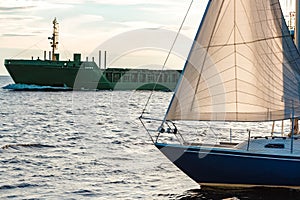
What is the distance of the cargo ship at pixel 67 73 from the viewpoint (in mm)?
105750

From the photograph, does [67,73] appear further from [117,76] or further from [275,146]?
[275,146]

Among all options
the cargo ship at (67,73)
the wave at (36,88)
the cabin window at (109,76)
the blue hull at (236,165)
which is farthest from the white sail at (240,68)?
the cabin window at (109,76)

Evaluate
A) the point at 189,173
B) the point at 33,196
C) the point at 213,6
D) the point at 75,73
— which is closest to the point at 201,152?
the point at 189,173

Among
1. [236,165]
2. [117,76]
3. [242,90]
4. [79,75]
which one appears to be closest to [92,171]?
[236,165]

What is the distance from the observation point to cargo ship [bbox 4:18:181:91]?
106 m

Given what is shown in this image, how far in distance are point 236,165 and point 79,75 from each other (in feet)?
326

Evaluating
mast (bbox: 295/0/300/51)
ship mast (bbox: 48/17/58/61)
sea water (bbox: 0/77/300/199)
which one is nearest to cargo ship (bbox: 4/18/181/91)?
ship mast (bbox: 48/17/58/61)

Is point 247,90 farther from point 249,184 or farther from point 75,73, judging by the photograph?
point 75,73

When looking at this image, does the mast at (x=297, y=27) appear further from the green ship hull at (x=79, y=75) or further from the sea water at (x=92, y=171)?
the green ship hull at (x=79, y=75)

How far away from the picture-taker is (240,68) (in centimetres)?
1664

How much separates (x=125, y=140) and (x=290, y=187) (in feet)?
56.1

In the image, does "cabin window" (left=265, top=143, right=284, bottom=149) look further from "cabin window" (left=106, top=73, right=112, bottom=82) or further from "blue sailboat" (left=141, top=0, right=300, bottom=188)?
"cabin window" (left=106, top=73, right=112, bottom=82)

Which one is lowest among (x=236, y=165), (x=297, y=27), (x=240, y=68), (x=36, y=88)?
(x=236, y=165)

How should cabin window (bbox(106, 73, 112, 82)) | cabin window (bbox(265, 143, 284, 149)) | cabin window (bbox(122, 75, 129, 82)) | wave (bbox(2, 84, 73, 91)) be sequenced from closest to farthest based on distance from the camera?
cabin window (bbox(265, 143, 284, 149)) < wave (bbox(2, 84, 73, 91)) < cabin window (bbox(106, 73, 112, 82)) < cabin window (bbox(122, 75, 129, 82))
